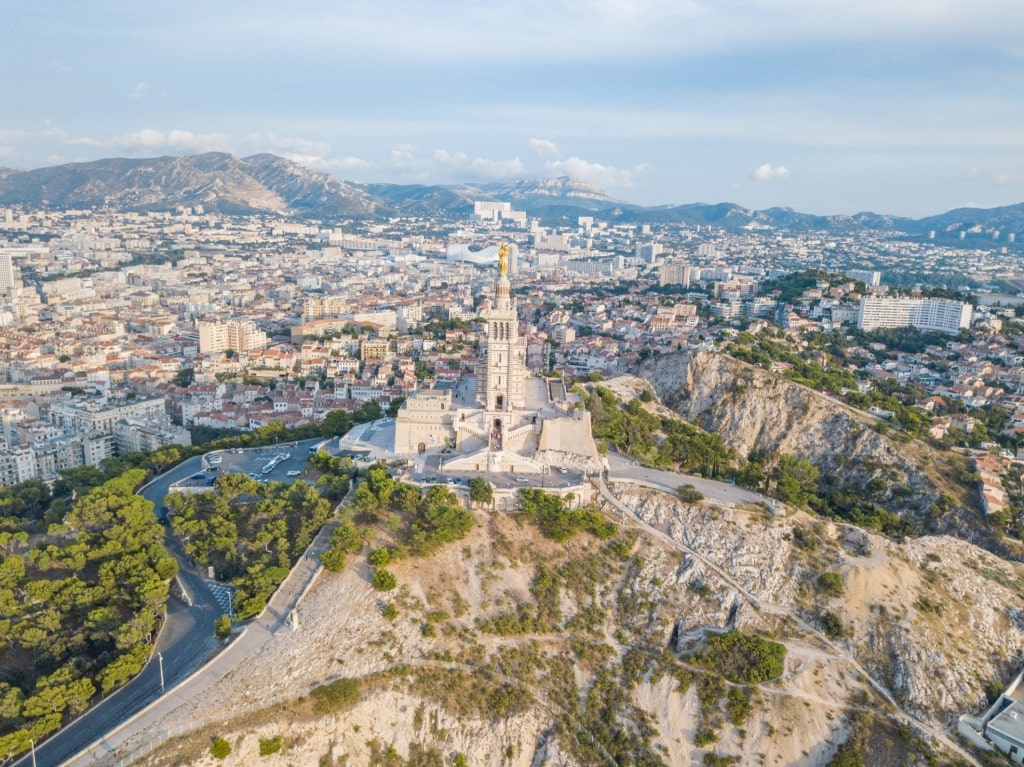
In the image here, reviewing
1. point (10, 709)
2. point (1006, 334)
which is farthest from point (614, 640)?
point (1006, 334)

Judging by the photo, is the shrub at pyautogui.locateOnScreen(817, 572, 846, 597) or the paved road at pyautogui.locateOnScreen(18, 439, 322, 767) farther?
the shrub at pyautogui.locateOnScreen(817, 572, 846, 597)

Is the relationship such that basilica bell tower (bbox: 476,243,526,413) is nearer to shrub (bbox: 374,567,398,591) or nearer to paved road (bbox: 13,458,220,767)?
shrub (bbox: 374,567,398,591)

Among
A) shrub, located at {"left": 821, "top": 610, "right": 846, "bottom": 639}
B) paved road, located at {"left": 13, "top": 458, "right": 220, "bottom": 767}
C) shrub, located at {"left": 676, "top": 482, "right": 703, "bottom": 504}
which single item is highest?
shrub, located at {"left": 676, "top": 482, "right": 703, "bottom": 504}

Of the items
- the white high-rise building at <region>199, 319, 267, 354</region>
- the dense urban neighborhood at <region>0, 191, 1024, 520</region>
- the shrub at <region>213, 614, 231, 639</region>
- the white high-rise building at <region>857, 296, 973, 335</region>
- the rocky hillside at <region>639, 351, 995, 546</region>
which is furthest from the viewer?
the white high-rise building at <region>199, 319, 267, 354</region>

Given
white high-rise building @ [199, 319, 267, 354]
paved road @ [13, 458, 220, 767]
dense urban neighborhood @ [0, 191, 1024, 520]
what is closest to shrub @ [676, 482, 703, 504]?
dense urban neighborhood @ [0, 191, 1024, 520]

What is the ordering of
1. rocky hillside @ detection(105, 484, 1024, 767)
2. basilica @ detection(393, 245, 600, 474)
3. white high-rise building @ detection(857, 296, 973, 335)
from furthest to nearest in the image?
white high-rise building @ detection(857, 296, 973, 335) → basilica @ detection(393, 245, 600, 474) → rocky hillside @ detection(105, 484, 1024, 767)

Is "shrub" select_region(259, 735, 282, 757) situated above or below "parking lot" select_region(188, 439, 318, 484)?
below

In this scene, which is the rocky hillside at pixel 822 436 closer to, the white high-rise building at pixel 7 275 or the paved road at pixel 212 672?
the paved road at pixel 212 672
